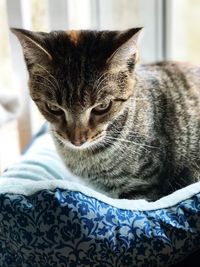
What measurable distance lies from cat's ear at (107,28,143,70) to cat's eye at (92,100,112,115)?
0.09 metres

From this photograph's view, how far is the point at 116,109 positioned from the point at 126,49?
6.1 inches

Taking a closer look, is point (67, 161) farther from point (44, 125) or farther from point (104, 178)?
point (44, 125)

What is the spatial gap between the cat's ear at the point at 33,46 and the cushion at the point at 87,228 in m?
0.29

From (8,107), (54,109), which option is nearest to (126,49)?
(54,109)

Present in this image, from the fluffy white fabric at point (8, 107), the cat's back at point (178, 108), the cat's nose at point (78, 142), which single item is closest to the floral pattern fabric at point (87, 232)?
the cat's nose at point (78, 142)

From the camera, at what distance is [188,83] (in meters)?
1.38

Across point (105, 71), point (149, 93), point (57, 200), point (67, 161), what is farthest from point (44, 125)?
point (57, 200)

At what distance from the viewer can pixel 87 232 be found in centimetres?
94

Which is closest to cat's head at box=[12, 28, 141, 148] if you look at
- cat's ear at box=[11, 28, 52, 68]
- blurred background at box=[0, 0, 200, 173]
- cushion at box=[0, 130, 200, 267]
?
cat's ear at box=[11, 28, 52, 68]

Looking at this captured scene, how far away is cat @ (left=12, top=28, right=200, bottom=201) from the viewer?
109 centimetres

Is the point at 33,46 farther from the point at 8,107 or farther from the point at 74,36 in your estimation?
the point at 8,107

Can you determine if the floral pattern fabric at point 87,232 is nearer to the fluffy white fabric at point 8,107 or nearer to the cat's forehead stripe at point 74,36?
the cat's forehead stripe at point 74,36

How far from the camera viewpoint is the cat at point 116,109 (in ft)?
3.59

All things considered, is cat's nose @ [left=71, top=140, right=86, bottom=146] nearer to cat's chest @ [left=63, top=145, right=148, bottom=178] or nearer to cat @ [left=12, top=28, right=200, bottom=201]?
cat @ [left=12, top=28, right=200, bottom=201]
